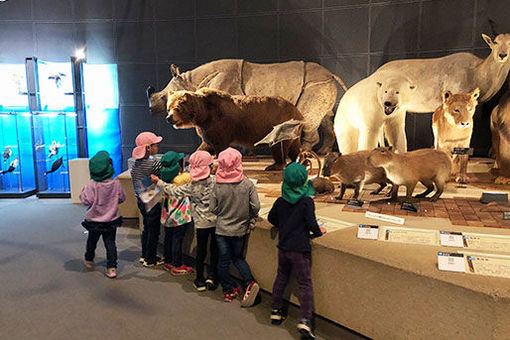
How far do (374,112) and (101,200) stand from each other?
9.18ft

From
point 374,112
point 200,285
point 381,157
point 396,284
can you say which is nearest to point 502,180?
point 374,112

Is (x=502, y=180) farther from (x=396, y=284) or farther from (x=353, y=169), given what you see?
(x=396, y=284)

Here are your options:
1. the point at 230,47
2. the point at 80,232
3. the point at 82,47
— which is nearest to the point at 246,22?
the point at 230,47

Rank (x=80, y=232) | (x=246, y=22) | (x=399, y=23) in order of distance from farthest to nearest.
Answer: (x=246, y=22) → (x=399, y=23) → (x=80, y=232)

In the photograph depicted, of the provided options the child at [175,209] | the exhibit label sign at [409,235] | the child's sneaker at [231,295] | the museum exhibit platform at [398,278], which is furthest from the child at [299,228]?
the child at [175,209]

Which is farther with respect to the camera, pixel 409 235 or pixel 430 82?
pixel 430 82

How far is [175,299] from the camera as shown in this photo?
294 cm

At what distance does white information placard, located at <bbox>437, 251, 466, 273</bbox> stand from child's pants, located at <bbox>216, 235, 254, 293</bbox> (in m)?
1.33

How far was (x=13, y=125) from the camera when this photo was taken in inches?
280

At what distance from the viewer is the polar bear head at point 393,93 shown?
A: 3.78 m

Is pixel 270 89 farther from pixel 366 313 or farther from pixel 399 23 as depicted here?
pixel 366 313

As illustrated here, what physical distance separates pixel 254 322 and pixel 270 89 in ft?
11.7

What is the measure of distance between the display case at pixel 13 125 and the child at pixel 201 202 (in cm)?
507

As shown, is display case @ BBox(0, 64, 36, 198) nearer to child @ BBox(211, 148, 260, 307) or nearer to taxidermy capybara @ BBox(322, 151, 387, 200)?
child @ BBox(211, 148, 260, 307)
